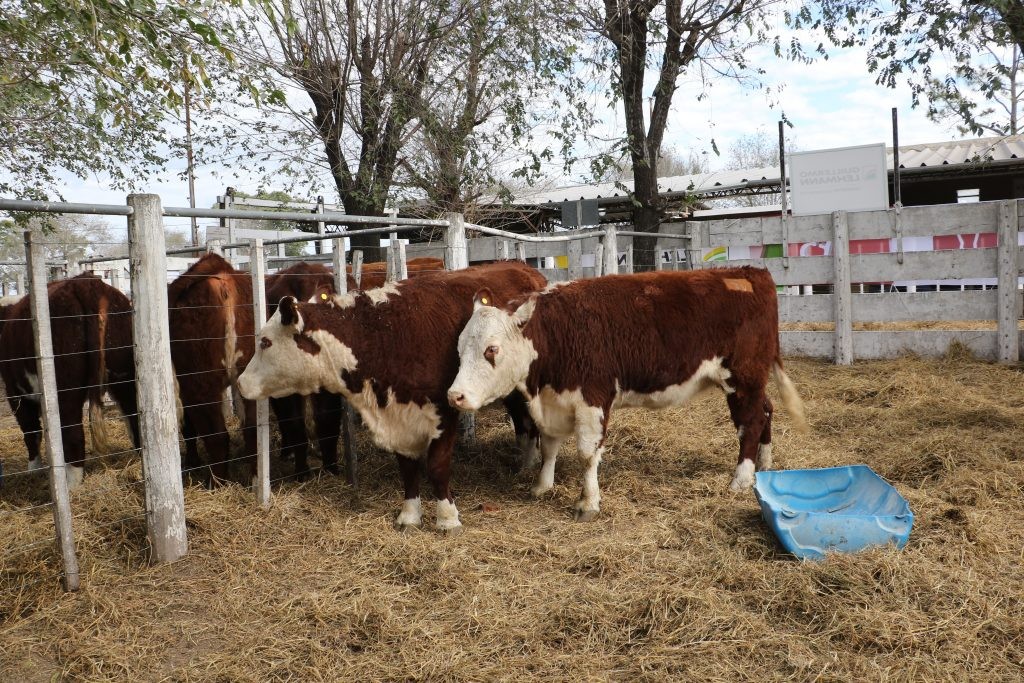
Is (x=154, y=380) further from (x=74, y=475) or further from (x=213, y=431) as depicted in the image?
(x=74, y=475)

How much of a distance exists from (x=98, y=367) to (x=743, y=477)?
471cm

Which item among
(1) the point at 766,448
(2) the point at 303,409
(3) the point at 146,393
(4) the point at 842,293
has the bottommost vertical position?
(1) the point at 766,448

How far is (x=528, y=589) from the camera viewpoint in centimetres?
374

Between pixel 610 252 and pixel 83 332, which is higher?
pixel 610 252

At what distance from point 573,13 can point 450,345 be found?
8.74 m

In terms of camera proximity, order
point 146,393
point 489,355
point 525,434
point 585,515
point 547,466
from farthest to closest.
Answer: point 525,434
point 547,466
point 585,515
point 489,355
point 146,393

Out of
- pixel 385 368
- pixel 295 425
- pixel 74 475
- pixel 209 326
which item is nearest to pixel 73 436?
pixel 74 475

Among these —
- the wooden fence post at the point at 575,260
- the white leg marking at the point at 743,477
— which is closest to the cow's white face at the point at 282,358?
the white leg marking at the point at 743,477

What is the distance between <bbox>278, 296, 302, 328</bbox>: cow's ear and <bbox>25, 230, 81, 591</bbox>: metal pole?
1232 millimetres

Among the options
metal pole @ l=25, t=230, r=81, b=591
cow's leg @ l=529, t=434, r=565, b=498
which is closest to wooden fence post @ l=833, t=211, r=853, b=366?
cow's leg @ l=529, t=434, r=565, b=498

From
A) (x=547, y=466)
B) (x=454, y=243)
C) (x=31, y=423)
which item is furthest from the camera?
(x=454, y=243)

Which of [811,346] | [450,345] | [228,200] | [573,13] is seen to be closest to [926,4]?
[811,346]

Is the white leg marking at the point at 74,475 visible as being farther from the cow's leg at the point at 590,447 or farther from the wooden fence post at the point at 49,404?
the cow's leg at the point at 590,447

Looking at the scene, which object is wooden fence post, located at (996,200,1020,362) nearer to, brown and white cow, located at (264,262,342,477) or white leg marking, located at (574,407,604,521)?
white leg marking, located at (574,407,604,521)
